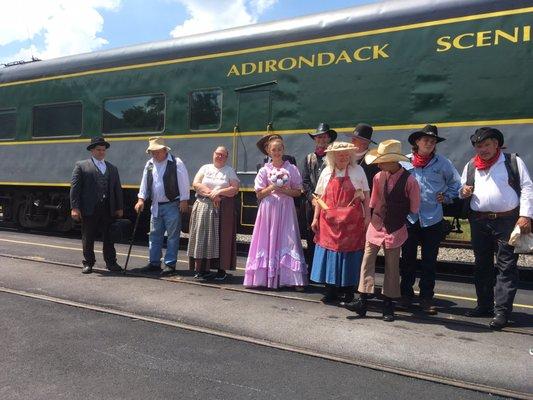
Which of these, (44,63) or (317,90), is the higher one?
(44,63)

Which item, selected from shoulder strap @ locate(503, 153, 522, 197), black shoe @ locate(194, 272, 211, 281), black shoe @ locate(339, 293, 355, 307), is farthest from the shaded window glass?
shoulder strap @ locate(503, 153, 522, 197)

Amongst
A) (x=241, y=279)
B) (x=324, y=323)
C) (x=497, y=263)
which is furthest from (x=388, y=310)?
(x=241, y=279)

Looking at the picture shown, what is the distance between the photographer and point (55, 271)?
681cm

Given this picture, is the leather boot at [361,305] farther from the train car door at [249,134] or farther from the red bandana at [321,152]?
the train car door at [249,134]

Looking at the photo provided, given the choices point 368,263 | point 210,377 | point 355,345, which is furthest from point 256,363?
point 368,263

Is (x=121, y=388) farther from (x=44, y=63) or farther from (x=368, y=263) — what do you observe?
(x=44, y=63)

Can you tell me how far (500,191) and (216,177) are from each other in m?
3.14

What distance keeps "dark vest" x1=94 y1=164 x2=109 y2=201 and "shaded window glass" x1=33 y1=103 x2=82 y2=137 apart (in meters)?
3.38

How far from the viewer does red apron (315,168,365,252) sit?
16.3 ft

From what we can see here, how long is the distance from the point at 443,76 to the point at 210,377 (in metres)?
4.85

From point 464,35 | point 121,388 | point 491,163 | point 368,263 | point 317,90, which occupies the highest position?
point 464,35

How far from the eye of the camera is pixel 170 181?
6730mm

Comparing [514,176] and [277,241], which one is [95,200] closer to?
[277,241]

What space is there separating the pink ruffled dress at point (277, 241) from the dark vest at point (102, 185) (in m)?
2.29
